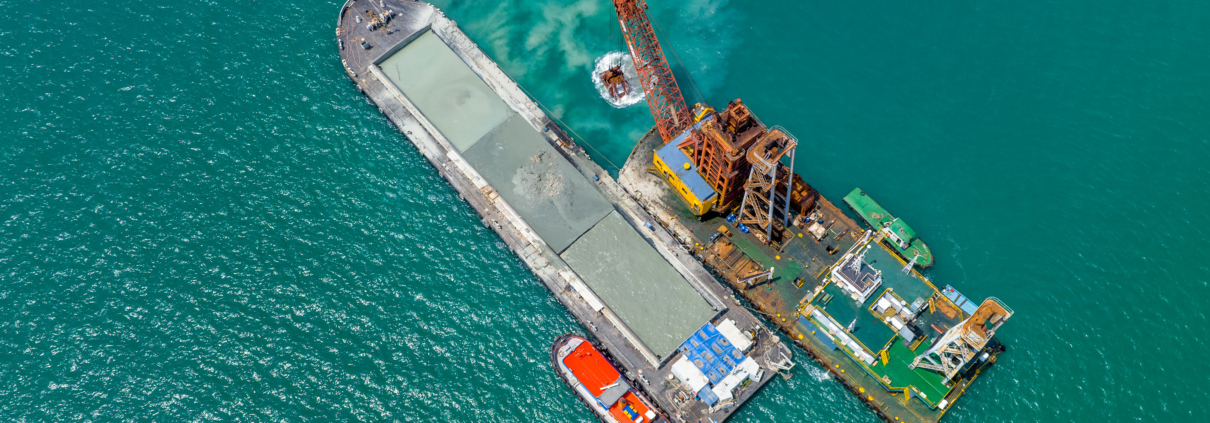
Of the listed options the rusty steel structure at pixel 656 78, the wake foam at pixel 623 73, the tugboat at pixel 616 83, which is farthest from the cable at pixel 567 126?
the tugboat at pixel 616 83

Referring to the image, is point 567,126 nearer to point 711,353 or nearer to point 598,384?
point 598,384

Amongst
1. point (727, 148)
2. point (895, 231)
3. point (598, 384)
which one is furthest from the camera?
point (895, 231)

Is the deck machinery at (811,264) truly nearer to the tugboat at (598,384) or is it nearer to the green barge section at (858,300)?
the green barge section at (858,300)

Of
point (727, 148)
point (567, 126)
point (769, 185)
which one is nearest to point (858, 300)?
point (769, 185)

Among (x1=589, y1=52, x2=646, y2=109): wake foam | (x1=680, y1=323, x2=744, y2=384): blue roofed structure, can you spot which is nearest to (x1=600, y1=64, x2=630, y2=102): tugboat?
(x1=589, y1=52, x2=646, y2=109): wake foam

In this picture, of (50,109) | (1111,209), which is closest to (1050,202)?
(1111,209)

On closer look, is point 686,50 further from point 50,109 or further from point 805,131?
point 50,109
